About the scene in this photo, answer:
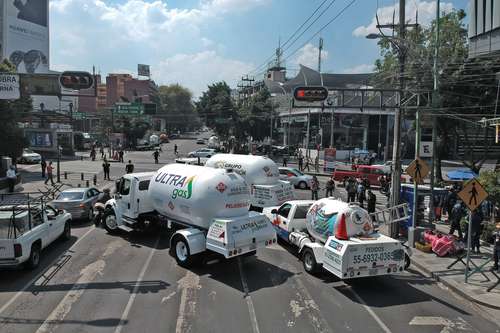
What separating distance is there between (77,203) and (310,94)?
11033mm

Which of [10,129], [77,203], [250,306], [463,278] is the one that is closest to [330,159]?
[10,129]

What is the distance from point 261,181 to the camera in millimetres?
20891

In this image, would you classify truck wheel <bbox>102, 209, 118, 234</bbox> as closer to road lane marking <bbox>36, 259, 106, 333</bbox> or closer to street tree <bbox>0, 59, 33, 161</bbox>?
road lane marking <bbox>36, 259, 106, 333</bbox>

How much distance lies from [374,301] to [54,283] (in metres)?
8.01

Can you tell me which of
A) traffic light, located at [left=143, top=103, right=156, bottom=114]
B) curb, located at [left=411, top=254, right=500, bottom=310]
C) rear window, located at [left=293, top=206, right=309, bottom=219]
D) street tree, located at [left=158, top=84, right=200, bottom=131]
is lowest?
curb, located at [left=411, top=254, right=500, bottom=310]

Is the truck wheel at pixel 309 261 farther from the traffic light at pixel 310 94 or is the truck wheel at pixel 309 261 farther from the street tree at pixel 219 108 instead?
the street tree at pixel 219 108

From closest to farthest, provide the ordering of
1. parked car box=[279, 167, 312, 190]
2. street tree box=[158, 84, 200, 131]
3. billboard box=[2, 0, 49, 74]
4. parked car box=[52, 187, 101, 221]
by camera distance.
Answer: parked car box=[52, 187, 101, 221], parked car box=[279, 167, 312, 190], billboard box=[2, 0, 49, 74], street tree box=[158, 84, 200, 131]

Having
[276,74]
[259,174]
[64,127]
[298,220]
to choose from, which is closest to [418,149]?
[298,220]

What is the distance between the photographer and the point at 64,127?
66.9 meters

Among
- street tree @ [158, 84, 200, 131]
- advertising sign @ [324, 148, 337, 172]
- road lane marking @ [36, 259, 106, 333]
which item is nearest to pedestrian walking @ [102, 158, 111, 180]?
road lane marking @ [36, 259, 106, 333]

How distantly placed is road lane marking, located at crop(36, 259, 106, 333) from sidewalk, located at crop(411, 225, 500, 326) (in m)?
9.34

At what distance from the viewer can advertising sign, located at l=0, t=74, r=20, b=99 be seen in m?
15.7

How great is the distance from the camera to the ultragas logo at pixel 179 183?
43.3 feet

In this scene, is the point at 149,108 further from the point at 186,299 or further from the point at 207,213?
the point at 186,299
